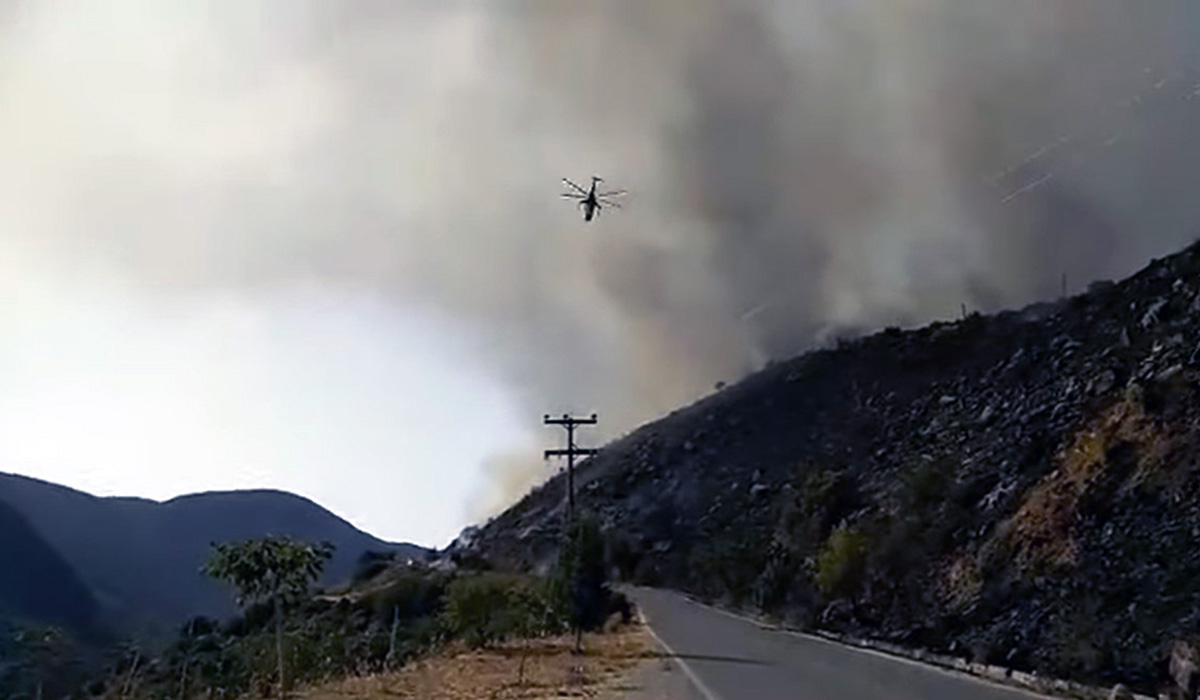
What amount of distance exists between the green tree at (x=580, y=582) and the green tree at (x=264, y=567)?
2795cm

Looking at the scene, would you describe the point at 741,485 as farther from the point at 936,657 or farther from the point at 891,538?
the point at 936,657

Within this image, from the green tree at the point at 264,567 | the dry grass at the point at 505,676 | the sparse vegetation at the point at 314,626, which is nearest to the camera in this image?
the green tree at the point at 264,567

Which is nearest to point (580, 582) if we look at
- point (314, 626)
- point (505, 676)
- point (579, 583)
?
point (579, 583)

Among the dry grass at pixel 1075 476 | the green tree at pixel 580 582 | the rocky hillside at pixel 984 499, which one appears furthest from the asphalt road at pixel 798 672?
the dry grass at pixel 1075 476

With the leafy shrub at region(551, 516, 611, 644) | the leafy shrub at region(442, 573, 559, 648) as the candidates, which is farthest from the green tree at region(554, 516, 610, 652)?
the leafy shrub at region(442, 573, 559, 648)

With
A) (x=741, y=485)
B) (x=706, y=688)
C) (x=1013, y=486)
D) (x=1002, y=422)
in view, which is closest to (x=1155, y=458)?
(x=1013, y=486)

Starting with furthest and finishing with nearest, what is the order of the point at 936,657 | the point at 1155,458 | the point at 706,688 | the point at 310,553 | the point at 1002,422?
the point at 1002,422 < the point at 1155,458 < the point at 936,657 < the point at 706,688 < the point at 310,553

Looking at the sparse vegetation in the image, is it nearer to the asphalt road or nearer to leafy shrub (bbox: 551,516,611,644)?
leafy shrub (bbox: 551,516,611,644)

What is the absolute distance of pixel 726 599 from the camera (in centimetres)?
7431

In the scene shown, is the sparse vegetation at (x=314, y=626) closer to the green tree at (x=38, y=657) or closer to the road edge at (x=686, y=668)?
the green tree at (x=38, y=657)

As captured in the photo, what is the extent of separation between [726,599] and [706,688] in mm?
49550

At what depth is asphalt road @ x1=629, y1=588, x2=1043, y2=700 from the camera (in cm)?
2389

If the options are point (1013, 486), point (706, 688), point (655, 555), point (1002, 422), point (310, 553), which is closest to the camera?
point (310, 553)

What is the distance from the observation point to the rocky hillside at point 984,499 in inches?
1308
